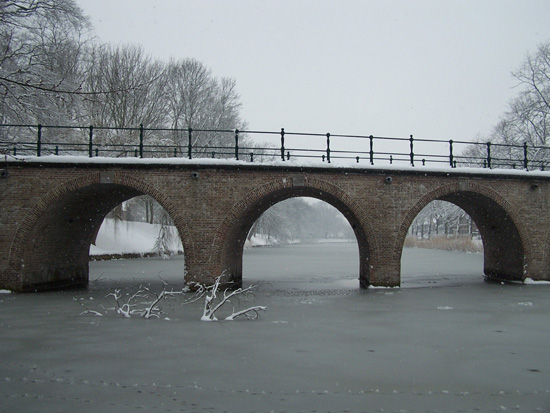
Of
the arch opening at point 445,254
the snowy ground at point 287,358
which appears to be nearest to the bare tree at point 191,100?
the arch opening at point 445,254

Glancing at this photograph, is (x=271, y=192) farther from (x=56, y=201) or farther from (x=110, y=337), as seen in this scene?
(x=110, y=337)

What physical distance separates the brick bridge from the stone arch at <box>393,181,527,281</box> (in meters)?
0.06

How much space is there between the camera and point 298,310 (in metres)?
13.3

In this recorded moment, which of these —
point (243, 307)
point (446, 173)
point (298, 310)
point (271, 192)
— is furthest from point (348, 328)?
point (446, 173)

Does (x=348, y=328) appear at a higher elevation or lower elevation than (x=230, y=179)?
lower

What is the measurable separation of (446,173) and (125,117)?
2423 cm

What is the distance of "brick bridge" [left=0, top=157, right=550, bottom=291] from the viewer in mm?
15867

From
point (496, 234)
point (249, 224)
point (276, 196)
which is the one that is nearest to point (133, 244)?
point (249, 224)

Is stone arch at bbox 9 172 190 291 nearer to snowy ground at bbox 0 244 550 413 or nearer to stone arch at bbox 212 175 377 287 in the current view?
stone arch at bbox 212 175 377 287

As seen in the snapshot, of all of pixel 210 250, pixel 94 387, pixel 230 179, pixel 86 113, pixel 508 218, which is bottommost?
pixel 94 387

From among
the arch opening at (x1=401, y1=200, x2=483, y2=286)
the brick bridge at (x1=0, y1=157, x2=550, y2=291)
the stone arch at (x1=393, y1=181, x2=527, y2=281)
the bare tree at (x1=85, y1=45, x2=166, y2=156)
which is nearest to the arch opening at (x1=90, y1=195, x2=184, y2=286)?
the bare tree at (x1=85, y1=45, x2=166, y2=156)

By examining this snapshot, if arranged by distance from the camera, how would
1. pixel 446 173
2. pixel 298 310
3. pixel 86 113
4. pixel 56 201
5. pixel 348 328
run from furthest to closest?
pixel 86 113 < pixel 446 173 < pixel 56 201 < pixel 298 310 < pixel 348 328

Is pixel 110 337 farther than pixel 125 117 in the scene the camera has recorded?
No

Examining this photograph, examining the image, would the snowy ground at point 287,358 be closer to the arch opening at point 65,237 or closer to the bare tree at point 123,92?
the arch opening at point 65,237
